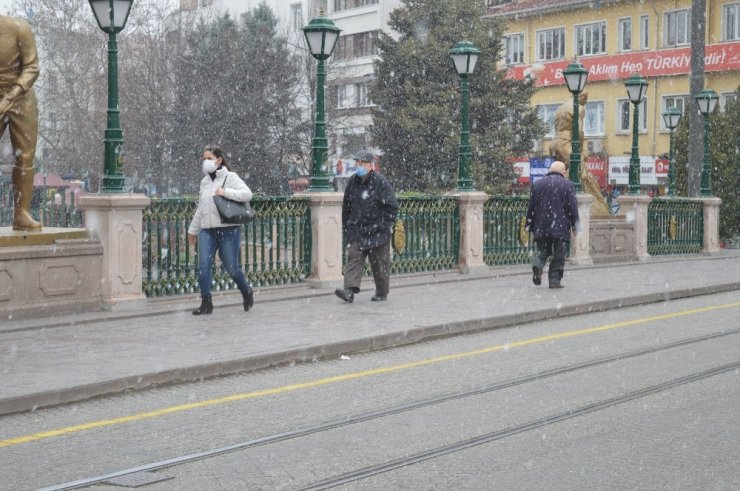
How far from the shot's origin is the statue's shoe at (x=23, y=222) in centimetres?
1333

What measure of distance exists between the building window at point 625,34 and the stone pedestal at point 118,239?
144 ft

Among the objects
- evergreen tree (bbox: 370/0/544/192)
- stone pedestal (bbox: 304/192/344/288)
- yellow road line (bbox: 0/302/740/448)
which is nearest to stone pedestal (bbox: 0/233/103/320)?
stone pedestal (bbox: 304/192/344/288)

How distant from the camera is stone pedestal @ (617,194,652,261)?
2534cm

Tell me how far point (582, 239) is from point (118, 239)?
38.2 feet

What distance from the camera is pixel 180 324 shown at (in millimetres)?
12680

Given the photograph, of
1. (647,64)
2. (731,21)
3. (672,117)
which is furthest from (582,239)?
(647,64)

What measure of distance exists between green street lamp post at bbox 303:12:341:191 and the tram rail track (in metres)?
6.87

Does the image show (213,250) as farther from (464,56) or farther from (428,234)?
(464,56)

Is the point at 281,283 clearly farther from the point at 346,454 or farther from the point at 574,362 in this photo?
the point at 346,454

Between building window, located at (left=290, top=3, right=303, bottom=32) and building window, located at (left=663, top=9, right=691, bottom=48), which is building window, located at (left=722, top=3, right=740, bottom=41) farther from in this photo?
building window, located at (left=290, top=3, right=303, bottom=32)

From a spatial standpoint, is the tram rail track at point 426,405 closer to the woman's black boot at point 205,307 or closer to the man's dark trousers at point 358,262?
the man's dark trousers at point 358,262

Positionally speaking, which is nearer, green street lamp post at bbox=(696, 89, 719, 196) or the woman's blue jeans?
the woman's blue jeans

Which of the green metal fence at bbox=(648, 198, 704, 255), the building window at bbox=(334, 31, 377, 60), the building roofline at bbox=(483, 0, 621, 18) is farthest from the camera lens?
the building window at bbox=(334, 31, 377, 60)

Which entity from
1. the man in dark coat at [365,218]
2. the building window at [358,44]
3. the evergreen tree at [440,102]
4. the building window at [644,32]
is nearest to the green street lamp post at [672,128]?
the evergreen tree at [440,102]
